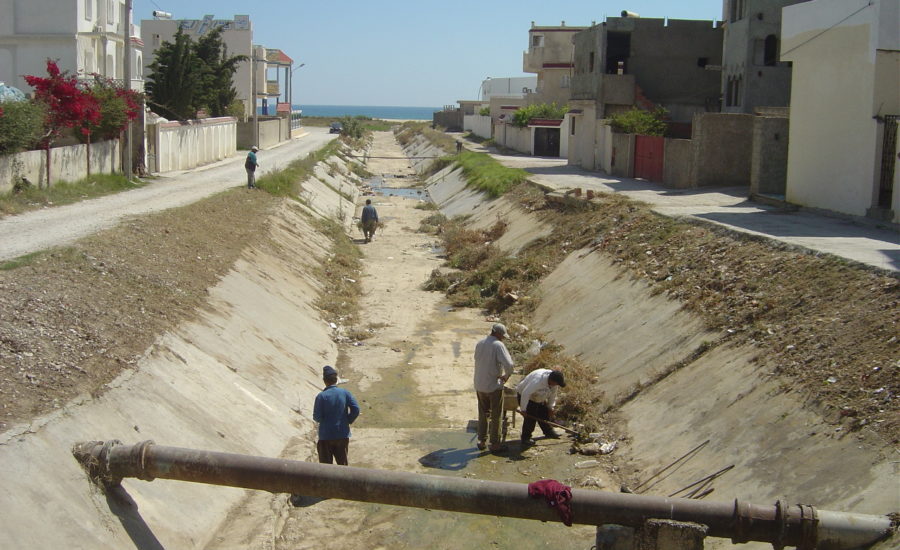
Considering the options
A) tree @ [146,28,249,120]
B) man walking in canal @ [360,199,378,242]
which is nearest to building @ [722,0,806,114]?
man walking in canal @ [360,199,378,242]

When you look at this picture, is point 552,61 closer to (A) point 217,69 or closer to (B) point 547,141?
(B) point 547,141

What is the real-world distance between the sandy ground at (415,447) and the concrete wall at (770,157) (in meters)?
9.95

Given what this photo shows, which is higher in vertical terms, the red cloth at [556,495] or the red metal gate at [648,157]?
the red metal gate at [648,157]

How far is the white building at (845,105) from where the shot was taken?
67.7 ft

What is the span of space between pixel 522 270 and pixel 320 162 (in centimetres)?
3275

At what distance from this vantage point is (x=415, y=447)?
45.5ft

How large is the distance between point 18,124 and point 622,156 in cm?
2497

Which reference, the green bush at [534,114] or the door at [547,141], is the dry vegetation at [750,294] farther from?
the green bush at [534,114]

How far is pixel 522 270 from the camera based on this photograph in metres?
25.0

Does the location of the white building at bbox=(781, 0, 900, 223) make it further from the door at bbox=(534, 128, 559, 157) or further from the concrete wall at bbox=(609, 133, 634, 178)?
the door at bbox=(534, 128, 559, 157)

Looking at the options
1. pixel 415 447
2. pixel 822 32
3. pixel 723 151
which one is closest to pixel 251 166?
pixel 723 151

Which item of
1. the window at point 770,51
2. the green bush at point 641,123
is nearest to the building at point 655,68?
the green bush at point 641,123

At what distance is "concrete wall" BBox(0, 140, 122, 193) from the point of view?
24625 mm

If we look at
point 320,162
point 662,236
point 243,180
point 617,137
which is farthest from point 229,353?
point 320,162
